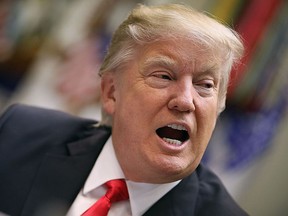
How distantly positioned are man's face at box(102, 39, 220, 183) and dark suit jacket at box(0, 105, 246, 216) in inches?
4.1

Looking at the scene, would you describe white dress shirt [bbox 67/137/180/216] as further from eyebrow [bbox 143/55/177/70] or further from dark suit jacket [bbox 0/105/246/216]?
eyebrow [bbox 143/55/177/70]

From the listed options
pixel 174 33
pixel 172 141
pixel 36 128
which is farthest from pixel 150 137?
pixel 36 128

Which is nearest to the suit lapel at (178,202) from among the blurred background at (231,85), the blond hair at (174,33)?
the blond hair at (174,33)

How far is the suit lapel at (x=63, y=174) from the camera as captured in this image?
1.41 metres

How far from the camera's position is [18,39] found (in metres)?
2.53

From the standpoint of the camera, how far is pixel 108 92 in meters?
1.47

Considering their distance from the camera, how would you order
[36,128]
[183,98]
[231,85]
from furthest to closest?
[231,85], [36,128], [183,98]

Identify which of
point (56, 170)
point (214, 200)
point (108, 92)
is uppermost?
point (108, 92)

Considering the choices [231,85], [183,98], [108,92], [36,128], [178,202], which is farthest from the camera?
[231,85]

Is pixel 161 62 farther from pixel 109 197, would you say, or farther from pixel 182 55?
pixel 109 197

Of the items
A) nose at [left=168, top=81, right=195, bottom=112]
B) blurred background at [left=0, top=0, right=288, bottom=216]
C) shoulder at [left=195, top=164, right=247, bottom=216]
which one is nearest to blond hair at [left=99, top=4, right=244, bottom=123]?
nose at [left=168, top=81, right=195, bottom=112]

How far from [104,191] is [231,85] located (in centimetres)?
101

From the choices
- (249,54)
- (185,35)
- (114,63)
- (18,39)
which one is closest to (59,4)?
(18,39)

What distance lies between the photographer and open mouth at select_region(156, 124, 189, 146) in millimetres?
1281
